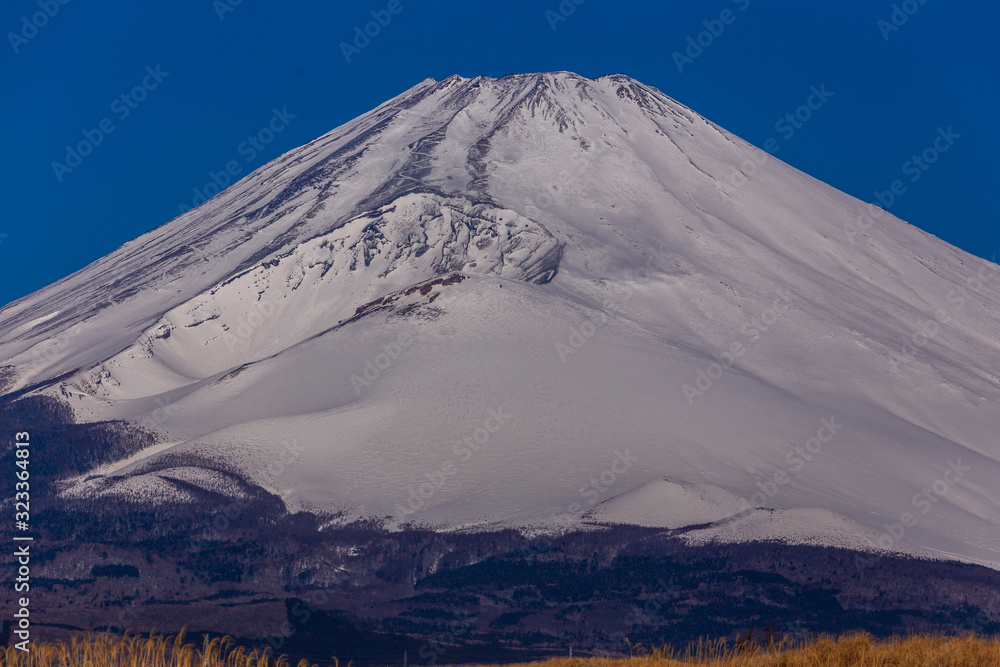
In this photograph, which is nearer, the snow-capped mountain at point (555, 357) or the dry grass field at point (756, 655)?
the dry grass field at point (756, 655)

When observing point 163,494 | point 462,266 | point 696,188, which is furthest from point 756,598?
point 696,188

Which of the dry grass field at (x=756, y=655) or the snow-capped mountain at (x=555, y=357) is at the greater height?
the snow-capped mountain at (x=555, y=357)

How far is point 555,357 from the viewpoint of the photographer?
125438 millimetres

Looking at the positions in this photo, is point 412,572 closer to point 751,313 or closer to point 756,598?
point 756,598

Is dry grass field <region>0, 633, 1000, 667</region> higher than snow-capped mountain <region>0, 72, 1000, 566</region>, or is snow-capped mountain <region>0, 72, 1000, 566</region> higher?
snow-capped mountain <region>0, 72, 1000, 566</region>

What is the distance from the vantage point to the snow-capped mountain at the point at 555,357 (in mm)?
105375

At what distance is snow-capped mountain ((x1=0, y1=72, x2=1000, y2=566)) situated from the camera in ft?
346

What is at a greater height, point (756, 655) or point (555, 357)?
point (555, 357)

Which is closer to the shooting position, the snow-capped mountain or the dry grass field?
the dry grass field

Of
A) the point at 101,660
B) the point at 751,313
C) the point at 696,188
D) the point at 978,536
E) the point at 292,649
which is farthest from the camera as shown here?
the point at 696,188

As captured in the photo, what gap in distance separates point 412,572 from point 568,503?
14.6 meters

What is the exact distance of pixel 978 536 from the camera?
9956 cm

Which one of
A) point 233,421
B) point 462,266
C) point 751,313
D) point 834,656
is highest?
point 462,266

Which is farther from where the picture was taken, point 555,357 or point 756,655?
point 555,357
